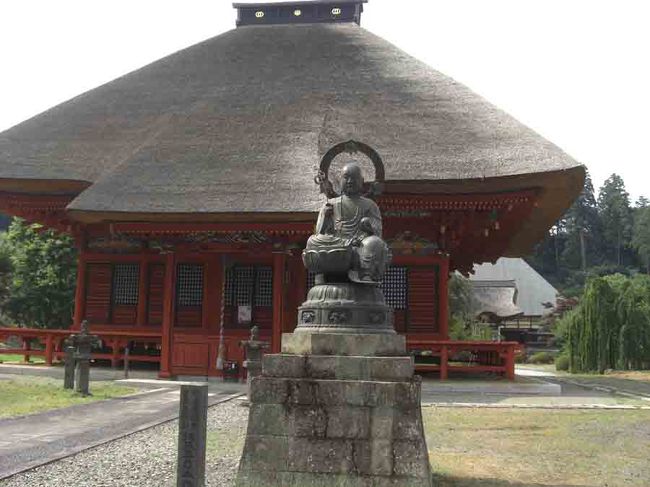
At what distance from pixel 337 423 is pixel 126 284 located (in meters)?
13.8

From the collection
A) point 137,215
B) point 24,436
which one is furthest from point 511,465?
point 137,215

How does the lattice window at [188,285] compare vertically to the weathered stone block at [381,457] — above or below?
above

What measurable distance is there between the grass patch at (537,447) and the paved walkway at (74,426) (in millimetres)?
3852

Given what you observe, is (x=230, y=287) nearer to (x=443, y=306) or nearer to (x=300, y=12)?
(x=443, y=306)

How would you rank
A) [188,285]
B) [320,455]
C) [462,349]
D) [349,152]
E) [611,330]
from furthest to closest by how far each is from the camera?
1. [611,330]
2. [188,285]
3. [462,349]
4. [349,152]
5. [320,455]

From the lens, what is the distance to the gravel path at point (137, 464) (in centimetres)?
602

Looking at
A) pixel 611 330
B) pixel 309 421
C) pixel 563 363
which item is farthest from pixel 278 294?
pixel 563 363

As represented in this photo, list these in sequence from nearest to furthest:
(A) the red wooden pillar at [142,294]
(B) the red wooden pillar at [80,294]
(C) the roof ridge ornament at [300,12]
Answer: (A) the red wooden pillar at [142,294] → (B) the red wooden pillar at [80,294] → (C) the roof ridge ornament at [300,12]

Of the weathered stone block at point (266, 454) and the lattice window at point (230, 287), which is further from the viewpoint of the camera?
the lattice window at point (230, 287)

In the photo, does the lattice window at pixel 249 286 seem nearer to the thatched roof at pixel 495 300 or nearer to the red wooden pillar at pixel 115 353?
the red wooden pillar at pixel 115 353

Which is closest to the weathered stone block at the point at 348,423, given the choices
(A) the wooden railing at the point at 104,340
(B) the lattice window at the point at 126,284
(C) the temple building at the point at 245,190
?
(C) the temple building at the point at 245,190

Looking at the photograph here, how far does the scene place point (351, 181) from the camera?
21.7 ft

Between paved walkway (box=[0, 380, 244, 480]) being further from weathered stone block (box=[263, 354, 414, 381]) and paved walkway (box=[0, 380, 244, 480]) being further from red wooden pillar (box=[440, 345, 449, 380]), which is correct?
red wooden pillar (box=[440, 345, 449, 380])

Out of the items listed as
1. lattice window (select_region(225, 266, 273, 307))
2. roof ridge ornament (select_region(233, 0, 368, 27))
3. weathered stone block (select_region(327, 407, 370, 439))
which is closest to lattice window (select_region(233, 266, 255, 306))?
lattice window (select_region(225, 266, 273, 307))
